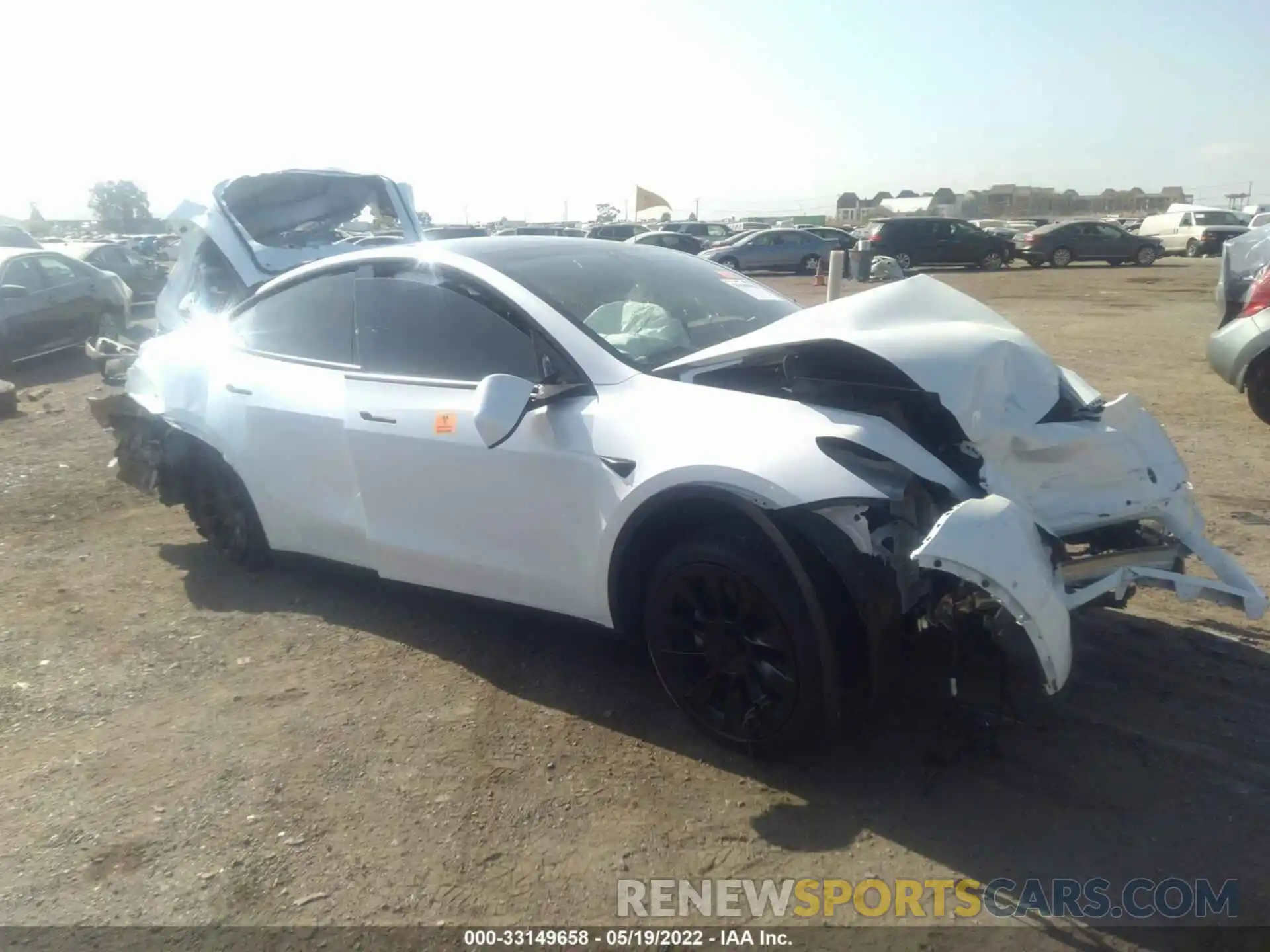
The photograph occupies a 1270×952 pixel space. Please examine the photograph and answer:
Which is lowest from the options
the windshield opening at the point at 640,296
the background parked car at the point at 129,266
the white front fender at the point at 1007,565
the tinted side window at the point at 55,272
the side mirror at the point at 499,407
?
the background parked car at the point at 129,266

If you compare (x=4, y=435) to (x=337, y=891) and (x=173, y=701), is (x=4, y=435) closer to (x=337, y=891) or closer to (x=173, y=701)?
(x=173, y=701)

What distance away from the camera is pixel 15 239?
21.0 m

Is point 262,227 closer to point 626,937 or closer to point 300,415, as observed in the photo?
point 300,415

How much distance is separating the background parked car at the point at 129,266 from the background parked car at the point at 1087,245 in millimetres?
24336

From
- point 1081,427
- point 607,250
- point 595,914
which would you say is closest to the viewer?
point 595,914

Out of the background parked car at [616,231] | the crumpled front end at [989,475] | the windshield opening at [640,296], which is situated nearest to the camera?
the crumpled front end at [989,475]

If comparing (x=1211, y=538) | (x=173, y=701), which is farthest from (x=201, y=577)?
(x=1211, y=538)

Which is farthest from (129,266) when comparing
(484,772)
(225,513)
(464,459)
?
(484,772)

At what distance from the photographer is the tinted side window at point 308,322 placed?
441cm

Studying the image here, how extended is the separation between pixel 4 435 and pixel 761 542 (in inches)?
348

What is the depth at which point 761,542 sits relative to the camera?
9.95ft

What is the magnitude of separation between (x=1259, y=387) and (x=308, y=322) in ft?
22.2

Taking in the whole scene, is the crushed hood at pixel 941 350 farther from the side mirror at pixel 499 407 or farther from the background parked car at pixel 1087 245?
the background parked car at pixel 1087 245

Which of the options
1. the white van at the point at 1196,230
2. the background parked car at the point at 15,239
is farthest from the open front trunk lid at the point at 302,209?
the white van at the point at 1196,230
